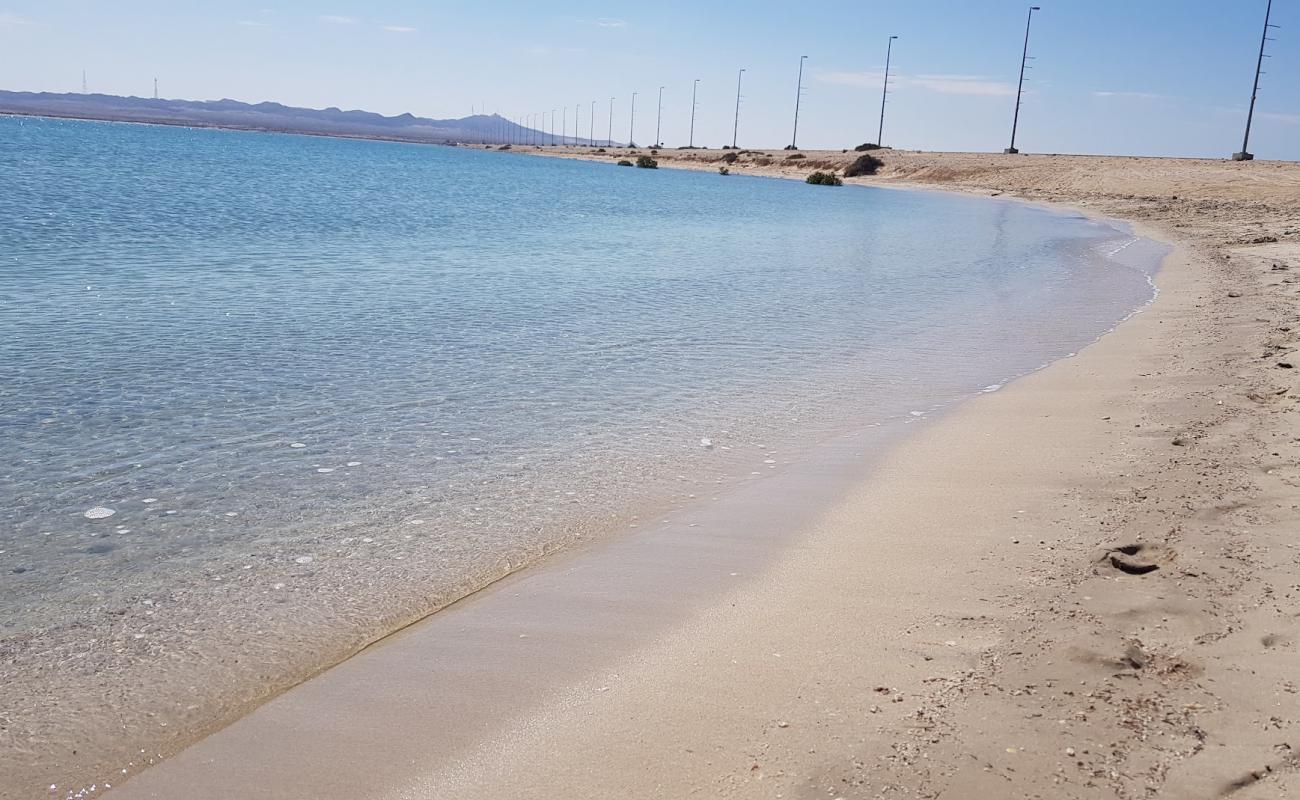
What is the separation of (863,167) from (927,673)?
71.8m

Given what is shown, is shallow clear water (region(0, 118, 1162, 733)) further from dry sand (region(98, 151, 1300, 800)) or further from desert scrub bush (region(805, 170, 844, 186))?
desert scrub bush (region(805, 170, 844, 186))

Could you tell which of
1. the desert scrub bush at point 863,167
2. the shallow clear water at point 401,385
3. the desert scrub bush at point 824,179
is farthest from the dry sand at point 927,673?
the desert scrub bush at point 863,167

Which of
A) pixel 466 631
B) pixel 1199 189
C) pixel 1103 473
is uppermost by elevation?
pixel 1199 189

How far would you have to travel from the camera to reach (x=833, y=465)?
272 inches

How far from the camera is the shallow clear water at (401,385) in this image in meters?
5.15

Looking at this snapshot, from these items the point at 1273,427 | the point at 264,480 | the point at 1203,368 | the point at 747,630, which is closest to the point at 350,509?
the point at 264,480

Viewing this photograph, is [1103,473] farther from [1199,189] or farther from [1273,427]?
[1199,189]

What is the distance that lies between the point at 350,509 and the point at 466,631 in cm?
182

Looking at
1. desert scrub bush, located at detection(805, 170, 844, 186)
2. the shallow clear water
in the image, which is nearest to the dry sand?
the shallow clear water

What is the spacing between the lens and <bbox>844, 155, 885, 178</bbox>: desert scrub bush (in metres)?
71.2

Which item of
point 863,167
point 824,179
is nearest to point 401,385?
point 824,179

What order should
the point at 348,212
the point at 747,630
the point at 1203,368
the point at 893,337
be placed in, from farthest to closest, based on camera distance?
the point at 348,212 < the point at 893,337 < the point at 1203,368 < the point at 747,630

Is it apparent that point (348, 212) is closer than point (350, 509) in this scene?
No

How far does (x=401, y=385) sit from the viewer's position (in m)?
8.86
